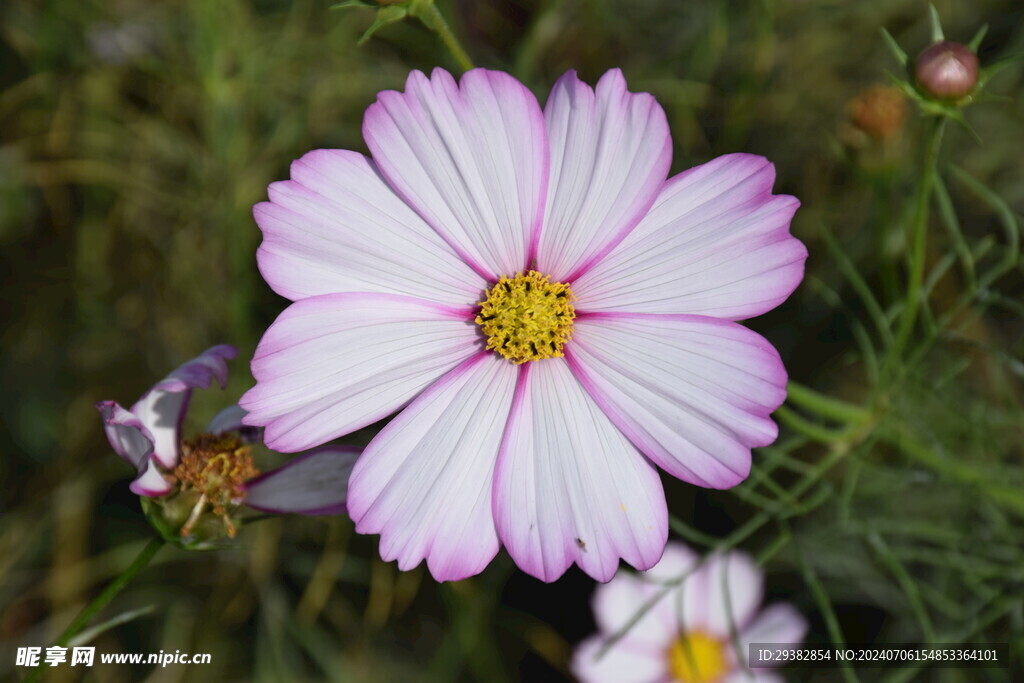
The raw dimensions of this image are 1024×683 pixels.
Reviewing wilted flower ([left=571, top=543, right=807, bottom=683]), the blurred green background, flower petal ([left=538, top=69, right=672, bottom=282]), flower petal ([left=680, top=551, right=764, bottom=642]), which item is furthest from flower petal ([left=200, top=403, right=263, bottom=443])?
flower petal ([left=680, top=551, right=764, bottom=642])

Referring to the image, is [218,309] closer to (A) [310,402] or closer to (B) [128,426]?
(B) [128,426]

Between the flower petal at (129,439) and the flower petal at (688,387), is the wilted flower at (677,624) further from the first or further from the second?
the flower petal at (129,439)

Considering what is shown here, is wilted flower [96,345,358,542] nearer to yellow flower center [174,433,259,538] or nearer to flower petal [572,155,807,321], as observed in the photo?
yellow flower center [174,433,259,538]

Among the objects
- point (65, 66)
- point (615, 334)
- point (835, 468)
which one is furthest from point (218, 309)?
point (835, 468)

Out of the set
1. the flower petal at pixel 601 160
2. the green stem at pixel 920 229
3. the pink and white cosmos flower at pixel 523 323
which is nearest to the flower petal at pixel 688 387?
the pink and white cosmos flower at pixel 523 323

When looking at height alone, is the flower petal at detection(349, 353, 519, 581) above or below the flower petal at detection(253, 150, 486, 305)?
below

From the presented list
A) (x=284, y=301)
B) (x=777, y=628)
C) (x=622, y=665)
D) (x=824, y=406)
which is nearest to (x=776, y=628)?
(x=777, y=628)
